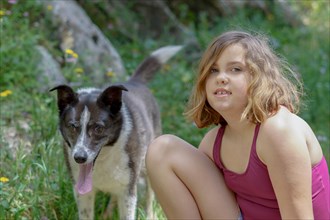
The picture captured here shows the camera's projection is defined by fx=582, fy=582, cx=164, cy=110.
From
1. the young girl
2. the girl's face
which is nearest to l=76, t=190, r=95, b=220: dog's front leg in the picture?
the young girl

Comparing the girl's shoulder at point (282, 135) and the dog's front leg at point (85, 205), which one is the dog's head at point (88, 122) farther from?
the girl's shoulder at point (282, 135)

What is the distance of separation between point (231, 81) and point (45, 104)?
2.54m

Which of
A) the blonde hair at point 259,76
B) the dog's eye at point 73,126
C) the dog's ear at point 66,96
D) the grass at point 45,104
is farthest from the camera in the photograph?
the grass at point 45,104

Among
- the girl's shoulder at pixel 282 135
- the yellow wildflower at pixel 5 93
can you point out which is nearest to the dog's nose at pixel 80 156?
the girl's shoulder at pixel 282 135

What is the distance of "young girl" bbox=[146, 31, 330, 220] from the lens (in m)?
2.64

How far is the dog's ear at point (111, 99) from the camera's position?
358 cm

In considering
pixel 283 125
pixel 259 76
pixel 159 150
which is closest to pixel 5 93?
pixel 159 150

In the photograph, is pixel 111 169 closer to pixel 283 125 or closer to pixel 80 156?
pixel 80 156

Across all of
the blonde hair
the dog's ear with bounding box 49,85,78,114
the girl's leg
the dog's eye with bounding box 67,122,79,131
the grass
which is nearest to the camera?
the blonde hair

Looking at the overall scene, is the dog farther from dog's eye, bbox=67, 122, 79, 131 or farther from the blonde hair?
the blonde hair

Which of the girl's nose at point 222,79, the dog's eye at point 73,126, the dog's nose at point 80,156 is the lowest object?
the dog's nose at point 80,156

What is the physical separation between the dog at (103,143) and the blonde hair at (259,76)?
75cm

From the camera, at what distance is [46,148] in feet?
13.9

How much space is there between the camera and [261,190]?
288cm
